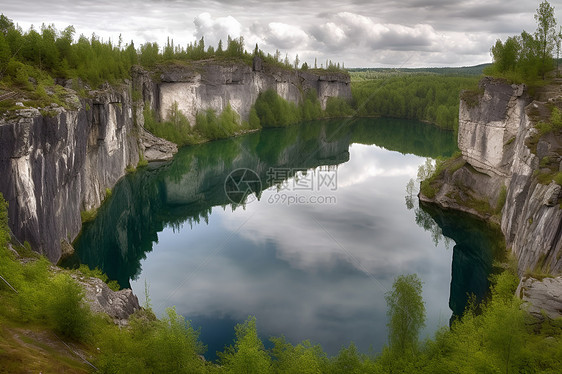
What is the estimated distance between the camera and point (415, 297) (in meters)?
13.9

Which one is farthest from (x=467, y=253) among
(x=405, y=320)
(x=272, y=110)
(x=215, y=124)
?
(x=272, y=110)

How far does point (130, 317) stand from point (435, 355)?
31.6 ft

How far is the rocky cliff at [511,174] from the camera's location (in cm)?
1816

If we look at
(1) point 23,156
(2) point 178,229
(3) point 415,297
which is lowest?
(2) point 178,229

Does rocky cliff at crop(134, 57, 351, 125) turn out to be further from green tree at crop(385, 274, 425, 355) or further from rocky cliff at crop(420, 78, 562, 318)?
green tree at crop(385, 274, 425, 355)

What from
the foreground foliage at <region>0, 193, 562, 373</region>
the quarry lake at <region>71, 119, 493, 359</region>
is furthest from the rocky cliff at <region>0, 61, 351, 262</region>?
the foreground foliage at <region>0, 193, 562, 373</region>

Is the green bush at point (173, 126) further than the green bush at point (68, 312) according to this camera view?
Yes

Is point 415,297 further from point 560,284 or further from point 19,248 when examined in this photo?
point 19,248

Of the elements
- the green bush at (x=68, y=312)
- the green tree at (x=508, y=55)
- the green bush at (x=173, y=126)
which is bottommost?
the green bush at (x=68, y=312)

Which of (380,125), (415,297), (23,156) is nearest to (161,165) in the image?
(23,156)
